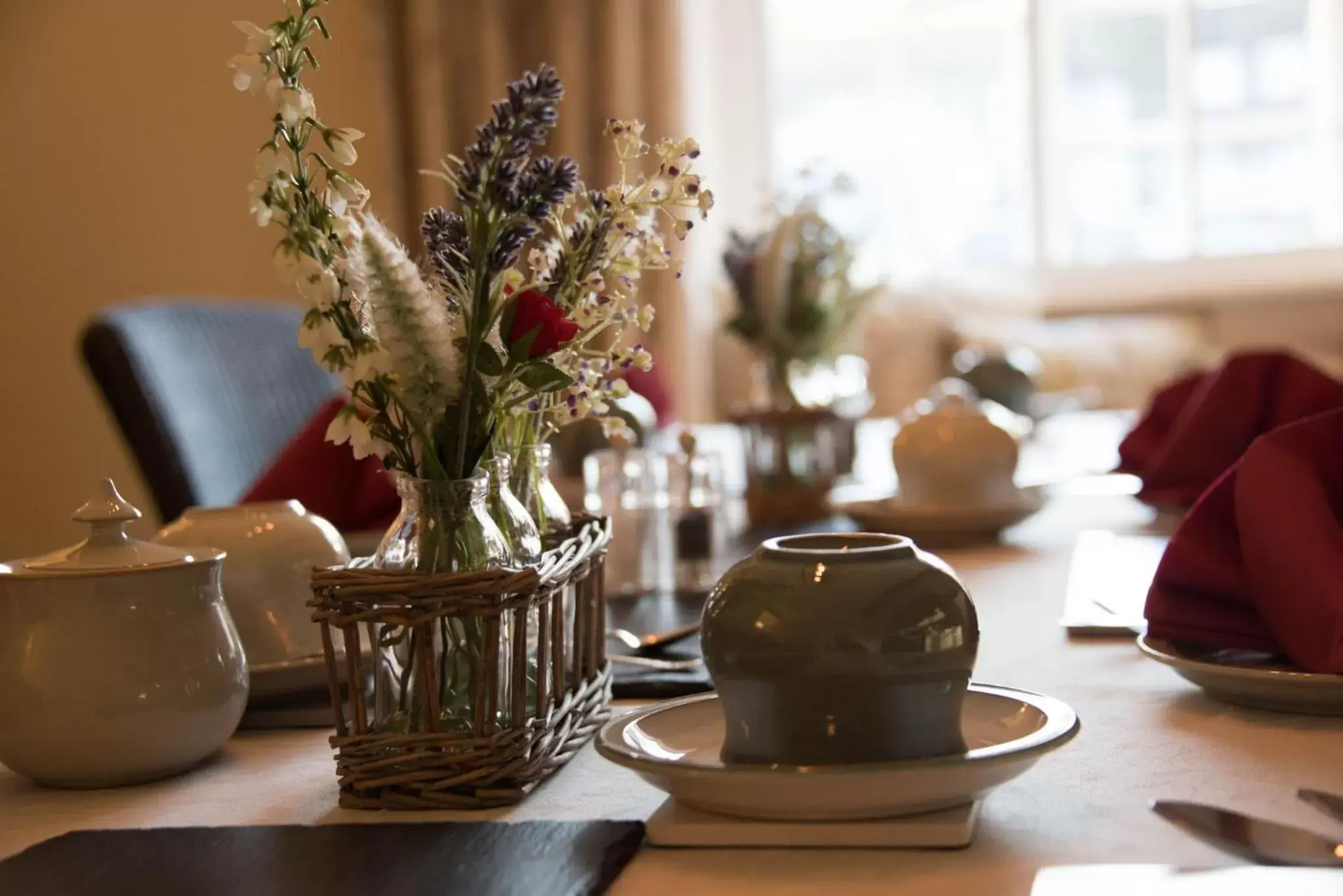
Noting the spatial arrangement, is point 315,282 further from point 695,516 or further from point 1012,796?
point 695,516

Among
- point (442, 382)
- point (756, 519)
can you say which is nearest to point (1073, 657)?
point (442, 382)

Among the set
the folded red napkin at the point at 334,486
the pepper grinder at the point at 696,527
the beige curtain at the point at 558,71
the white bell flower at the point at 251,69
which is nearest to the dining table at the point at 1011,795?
the white bell flower at the point at 251,69

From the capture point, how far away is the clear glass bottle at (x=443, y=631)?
2.21 ft

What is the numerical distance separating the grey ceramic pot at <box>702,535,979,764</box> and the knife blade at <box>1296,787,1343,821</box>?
142mm

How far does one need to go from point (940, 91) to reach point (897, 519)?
130 inches

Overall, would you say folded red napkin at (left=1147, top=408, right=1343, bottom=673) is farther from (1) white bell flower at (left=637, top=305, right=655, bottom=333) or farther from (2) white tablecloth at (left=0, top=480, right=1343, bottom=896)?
(1) white bell flower at (left=637, top=305, right=655, bottom=333)

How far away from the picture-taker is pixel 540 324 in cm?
67

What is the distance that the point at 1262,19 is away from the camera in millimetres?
4262

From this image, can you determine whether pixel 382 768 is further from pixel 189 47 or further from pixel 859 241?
pixel 189 47

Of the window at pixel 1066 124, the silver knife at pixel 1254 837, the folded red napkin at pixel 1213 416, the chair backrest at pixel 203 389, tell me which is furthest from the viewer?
the window at pixel 1066 124

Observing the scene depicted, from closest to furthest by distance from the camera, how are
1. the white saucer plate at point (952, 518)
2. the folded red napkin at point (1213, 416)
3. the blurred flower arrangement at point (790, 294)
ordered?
the folded red napkin at point (1213, 416) → the white saucer plate at point (952, 518) → the blurred flower arrangement at point (790, 294)

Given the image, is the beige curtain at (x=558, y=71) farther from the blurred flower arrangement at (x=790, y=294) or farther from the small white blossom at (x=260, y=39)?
the small white blossom at (x=260, y=39)

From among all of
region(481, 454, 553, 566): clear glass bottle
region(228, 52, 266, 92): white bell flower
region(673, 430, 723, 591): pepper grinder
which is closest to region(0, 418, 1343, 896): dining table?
region(481, 454, 553, 566): clear glass bottle

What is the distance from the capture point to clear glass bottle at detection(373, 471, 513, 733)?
0.67 meters
